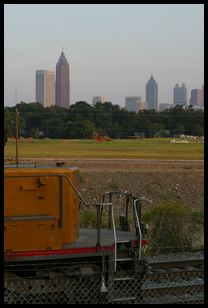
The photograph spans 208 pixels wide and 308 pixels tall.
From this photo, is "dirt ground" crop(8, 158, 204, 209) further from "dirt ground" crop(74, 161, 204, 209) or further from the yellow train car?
the yellow train car

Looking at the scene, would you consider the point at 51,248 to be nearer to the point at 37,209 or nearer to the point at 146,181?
the point at 37,209

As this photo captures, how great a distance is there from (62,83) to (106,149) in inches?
897

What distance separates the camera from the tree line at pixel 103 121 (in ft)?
→ 175

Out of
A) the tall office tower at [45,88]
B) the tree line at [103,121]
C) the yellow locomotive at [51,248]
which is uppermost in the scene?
the tall office tower at [45,88]

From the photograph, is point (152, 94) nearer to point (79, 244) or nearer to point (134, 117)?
point (134, 117)

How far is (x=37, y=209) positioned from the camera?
7.62m

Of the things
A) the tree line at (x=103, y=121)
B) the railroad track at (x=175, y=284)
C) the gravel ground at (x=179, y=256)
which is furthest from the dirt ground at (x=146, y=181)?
the tree line at (x=103, y=121)

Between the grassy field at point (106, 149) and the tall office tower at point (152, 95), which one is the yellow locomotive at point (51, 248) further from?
the tall office tower at point (152, 95)

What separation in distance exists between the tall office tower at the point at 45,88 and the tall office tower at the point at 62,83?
3.31 ft

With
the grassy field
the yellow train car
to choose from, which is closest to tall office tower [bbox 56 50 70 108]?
the grassy field

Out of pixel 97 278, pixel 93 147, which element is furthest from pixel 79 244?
pixel 93 147

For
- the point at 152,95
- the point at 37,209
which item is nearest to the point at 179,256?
the point at 37,209

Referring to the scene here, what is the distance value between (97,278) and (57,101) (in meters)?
72.4

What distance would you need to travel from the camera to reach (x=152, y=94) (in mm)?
131000
